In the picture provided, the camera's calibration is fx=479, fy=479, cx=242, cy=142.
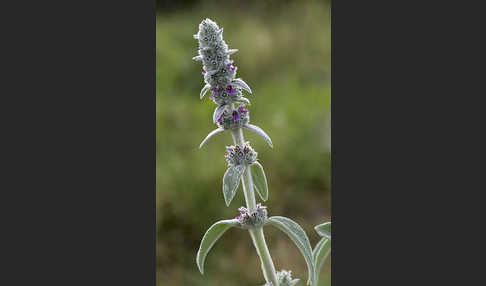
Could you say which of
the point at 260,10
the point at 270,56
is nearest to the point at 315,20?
the point at 260,10

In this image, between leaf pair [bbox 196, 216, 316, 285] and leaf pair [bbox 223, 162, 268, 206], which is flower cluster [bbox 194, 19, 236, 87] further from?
leaf pair [bbox 196, 216, 316, 285]

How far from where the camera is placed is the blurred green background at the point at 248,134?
4.59 m

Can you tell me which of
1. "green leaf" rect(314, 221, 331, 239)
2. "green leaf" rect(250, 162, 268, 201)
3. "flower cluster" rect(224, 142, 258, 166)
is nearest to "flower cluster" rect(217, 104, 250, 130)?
"flower cluster" rect(224, 142, 258, 166)

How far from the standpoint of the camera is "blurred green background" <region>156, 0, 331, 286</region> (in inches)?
181

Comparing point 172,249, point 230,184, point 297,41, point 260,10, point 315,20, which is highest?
point 297,41

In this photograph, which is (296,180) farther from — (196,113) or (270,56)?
(270,56)

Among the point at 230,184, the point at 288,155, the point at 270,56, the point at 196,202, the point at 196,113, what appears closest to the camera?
the point at 230,184

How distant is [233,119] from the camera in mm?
2107

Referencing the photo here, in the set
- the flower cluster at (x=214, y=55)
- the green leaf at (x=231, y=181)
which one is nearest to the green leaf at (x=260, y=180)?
the green leaf at (x=231, y=181)

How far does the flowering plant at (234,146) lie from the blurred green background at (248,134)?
4.87 feet

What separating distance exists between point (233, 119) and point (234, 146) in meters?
0.12

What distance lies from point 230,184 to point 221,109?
323 millimetres

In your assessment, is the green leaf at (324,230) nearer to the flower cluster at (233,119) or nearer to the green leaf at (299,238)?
the green leaf at (299,238)

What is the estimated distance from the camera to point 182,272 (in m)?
4.59
